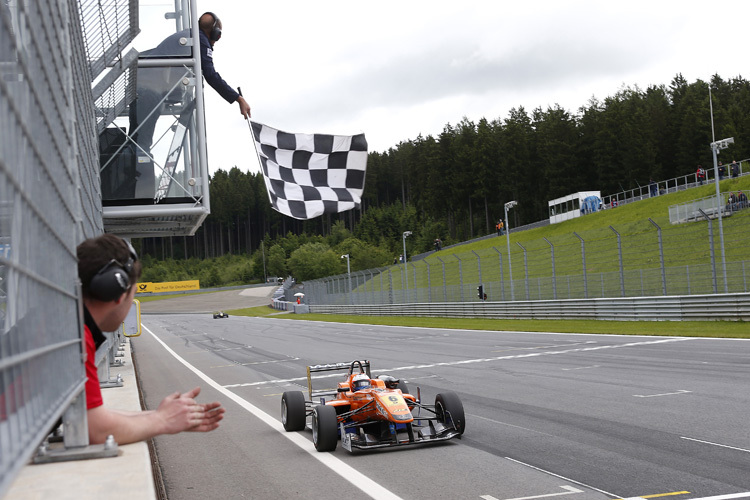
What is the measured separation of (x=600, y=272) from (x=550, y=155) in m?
73.6

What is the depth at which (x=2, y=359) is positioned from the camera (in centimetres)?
167

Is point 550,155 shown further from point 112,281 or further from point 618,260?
point 112,281

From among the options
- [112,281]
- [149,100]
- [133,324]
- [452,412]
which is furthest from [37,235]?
[133,324]

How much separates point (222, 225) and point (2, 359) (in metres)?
178

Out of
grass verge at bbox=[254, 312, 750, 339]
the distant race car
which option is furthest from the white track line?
grass verge at bbox=[254, 312, 750, 339]

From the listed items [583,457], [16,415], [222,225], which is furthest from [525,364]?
[222,225]

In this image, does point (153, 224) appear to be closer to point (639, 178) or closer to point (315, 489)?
point (315, 489)

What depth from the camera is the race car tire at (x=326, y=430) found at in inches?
316

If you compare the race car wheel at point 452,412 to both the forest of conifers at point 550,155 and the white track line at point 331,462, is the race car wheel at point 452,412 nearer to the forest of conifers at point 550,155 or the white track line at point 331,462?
the white track line at point 331,462

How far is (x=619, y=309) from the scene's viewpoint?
27688 millimetres

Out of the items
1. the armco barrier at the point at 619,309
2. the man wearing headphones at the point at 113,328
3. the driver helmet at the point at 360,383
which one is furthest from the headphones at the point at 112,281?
the armco barrier at the point at 619,309

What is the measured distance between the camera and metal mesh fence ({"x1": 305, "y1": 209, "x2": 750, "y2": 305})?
26359 mm

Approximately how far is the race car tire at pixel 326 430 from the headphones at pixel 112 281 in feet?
17.4

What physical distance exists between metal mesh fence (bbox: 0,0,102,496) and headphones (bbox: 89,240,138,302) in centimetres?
11
